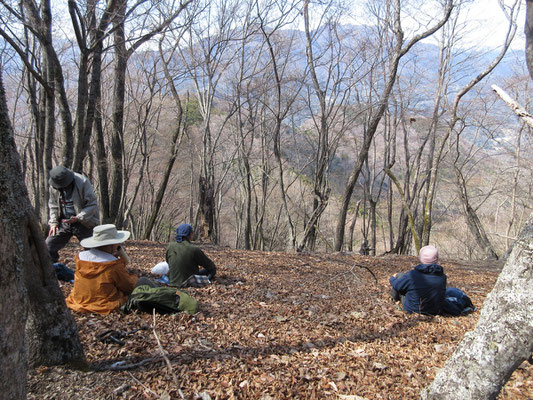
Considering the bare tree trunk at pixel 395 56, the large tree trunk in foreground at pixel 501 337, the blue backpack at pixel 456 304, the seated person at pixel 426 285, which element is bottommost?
the blue backpack at pixel 456 304

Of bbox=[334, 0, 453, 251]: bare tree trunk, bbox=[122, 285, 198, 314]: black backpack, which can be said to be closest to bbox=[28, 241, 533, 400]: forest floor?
bbox=[122, 285, 198, 314]: black backpack

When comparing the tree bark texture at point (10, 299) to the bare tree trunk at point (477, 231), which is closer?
the tree bark texture at point (10, 299)

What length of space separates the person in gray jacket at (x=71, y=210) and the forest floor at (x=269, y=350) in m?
0.73

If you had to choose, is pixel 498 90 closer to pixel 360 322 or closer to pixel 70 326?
pixel 360 322

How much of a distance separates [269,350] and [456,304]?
2835 millimetres

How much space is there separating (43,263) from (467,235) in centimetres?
2236

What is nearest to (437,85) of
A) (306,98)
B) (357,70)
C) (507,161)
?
(357,70)

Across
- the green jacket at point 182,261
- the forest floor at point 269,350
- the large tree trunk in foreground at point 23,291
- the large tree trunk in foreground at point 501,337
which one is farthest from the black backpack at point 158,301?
the large tree trunk in foreground at point 501,337

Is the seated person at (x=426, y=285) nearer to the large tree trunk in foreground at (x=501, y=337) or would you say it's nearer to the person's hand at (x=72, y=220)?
the large tree trunk in foreground at (x=501, y=337)

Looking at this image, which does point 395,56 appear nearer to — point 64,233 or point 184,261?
point 184,261

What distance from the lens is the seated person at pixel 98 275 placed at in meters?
3.74

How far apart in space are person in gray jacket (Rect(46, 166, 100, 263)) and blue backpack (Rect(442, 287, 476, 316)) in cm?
475

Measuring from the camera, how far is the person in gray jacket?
15.7 ft

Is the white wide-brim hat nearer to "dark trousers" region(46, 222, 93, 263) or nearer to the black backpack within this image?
the black backpack
